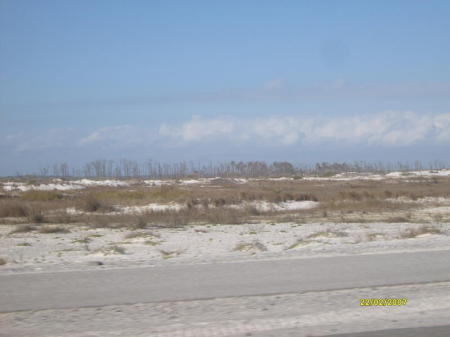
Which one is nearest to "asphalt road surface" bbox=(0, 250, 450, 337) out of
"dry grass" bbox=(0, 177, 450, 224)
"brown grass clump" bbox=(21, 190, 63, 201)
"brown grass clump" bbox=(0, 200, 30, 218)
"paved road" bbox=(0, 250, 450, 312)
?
"paved road" bbox=(0, 250, 450, 312)

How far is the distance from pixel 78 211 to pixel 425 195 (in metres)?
30.5

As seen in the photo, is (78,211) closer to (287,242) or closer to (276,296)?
(287,242)

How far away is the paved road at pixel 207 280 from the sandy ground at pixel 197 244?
1.31 m

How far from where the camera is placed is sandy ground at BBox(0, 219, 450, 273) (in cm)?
1466

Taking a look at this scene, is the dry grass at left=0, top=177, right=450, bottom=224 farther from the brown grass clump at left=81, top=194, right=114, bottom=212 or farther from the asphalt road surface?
the asphalt road surface

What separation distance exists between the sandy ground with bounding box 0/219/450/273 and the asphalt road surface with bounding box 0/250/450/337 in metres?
1.57

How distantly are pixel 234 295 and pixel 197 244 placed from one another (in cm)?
1149

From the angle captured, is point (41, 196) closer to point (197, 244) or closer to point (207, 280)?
point (197, 244)

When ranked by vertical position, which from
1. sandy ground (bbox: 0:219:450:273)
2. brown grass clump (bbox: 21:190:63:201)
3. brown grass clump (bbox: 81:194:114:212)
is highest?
brown grass clump (bbox: 21:190:63:201)

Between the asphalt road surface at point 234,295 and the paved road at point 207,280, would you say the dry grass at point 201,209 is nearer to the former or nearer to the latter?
the paved road at point 207,280

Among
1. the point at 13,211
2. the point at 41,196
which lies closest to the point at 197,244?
the point at 13,211

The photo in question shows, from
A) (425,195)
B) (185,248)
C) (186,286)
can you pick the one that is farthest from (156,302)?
(425,195)

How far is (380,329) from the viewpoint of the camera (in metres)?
7.70

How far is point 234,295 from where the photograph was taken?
391 inches
